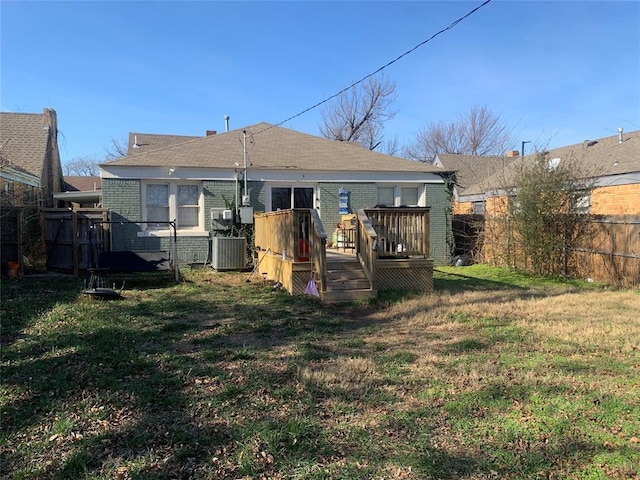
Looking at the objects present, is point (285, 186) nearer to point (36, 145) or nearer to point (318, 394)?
point (318, 394)

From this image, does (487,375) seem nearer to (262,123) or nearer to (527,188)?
(527,188)

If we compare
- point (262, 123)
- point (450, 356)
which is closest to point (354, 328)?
point (450, 356)

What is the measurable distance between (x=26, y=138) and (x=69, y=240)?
1155 cm

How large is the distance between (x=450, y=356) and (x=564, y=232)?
A: 891 centimetres

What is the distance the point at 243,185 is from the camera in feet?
46.5

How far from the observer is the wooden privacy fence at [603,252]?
10914 millimetres

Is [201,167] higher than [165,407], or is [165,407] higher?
[201,167]

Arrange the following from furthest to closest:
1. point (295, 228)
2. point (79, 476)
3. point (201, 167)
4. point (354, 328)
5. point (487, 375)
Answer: point (201, 167), point (295, 228), point (354, 328), point (487, 375), point (79, 476)

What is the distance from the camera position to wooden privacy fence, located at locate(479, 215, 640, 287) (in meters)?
10.9

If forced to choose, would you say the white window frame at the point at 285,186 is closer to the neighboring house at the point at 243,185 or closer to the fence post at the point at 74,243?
the neighboring house at the point at 243,185

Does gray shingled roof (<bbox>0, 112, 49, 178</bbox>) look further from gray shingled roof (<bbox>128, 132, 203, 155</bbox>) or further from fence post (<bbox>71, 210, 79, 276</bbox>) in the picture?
fence post (<bbox>71, 210, 79, 276</bbox>)

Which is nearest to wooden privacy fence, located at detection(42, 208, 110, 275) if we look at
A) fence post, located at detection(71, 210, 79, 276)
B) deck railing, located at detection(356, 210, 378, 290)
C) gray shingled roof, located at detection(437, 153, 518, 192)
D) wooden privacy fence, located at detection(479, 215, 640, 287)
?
fence post, located at detection(71, 210, 79, 276)

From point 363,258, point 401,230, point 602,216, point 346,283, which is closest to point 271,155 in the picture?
point 401,230

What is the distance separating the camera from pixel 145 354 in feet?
17.7
